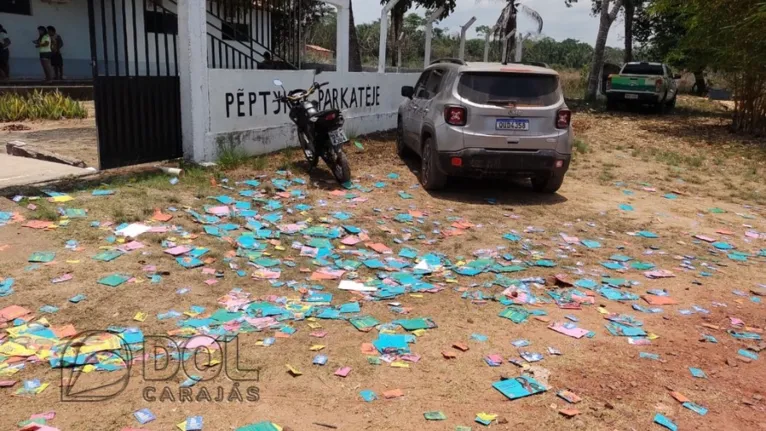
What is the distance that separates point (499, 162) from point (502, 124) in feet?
1.51

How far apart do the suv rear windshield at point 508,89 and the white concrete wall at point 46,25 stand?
1493 cm

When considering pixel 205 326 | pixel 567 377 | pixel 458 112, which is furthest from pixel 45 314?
pixel 458 112

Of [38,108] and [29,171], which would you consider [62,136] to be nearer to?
[38,108]

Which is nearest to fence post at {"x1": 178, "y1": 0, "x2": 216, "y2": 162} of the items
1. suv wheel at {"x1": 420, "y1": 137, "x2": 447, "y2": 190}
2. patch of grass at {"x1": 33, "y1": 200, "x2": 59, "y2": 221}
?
patch of grass at {"x1": 33, "y1": 200, "x2": 59, "y2": 221}

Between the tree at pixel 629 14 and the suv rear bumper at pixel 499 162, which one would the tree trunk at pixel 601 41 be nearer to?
the tree at pixel 629 14

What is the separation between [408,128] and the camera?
923 cm

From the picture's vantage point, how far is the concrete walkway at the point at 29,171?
→ 6.54 metres

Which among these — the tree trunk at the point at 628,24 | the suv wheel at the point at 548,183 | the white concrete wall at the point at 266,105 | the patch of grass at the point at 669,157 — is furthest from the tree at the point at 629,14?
the suv wheel at the point at 548,183

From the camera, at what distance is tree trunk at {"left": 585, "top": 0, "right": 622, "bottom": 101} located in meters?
22.5

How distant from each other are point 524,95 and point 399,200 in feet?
6.56

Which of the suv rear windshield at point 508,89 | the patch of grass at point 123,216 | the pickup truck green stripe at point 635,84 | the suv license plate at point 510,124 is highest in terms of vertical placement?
the pickup truck green stripe at point 635,84

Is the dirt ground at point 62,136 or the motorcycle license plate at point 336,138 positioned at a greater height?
the motorcycle license plate at point 336,138

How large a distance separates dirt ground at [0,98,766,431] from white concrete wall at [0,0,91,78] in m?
12.4

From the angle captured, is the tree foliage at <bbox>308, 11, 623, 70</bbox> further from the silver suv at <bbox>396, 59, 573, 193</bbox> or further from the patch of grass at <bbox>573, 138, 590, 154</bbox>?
the silver suv at <bbox>396, 59, 573, 193</bbox>
